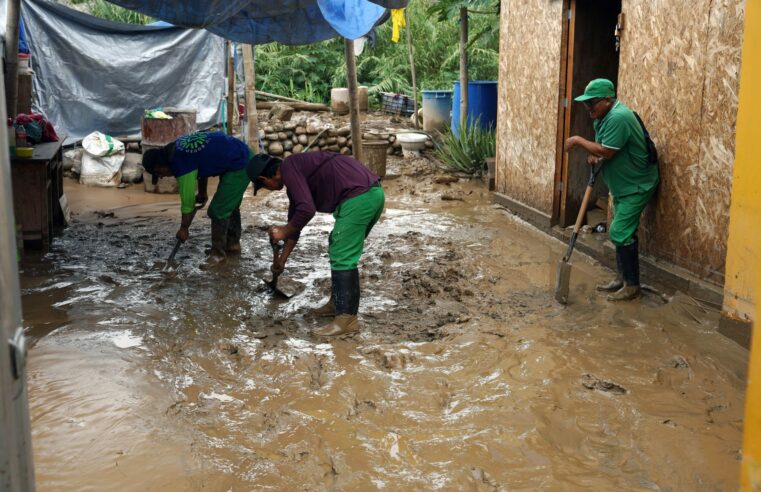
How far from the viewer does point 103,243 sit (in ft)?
25.4

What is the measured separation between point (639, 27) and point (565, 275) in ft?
7.24

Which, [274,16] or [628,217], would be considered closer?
[628,217]

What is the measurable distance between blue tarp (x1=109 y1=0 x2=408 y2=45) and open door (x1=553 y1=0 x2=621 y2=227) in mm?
1919

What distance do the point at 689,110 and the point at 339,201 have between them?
268 cm

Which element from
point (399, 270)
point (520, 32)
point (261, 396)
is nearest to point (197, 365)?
point (261, 396)

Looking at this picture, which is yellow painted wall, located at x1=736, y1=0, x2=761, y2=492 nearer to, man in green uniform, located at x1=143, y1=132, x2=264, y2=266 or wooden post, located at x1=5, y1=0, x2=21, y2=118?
man in green uniform, located at x1=143, y1=132, x2=264, y2=266

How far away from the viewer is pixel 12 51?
7.61m

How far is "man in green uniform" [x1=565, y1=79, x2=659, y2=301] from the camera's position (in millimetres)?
5609

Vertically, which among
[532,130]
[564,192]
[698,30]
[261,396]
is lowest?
[261,396]

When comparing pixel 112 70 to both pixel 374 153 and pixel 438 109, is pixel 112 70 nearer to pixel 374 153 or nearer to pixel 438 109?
pixel 374 153

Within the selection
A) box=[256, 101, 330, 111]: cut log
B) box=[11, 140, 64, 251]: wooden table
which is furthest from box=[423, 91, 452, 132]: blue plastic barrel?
box=[11, 140, 64, 251]: wooden table

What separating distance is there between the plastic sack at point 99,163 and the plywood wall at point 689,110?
802 cm

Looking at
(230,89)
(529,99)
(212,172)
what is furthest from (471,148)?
(212,172)

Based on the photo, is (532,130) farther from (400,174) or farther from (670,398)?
(670,398)
